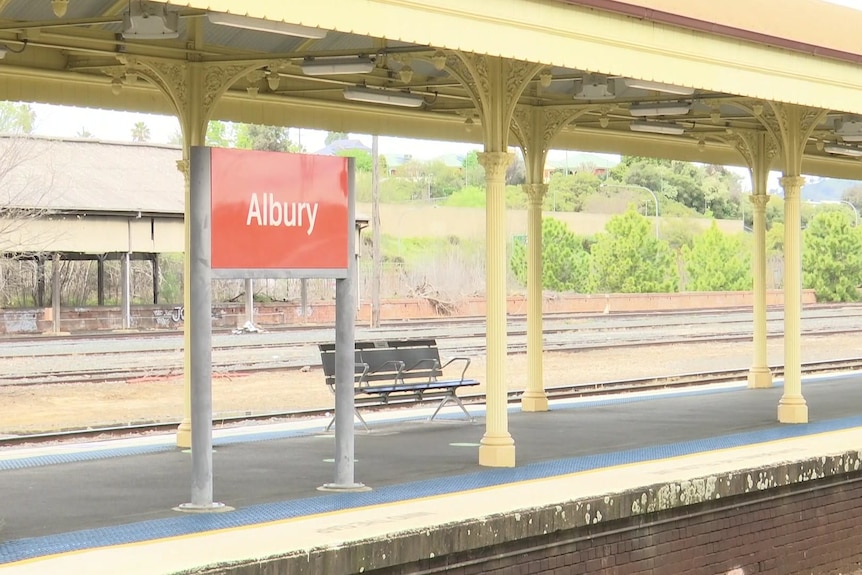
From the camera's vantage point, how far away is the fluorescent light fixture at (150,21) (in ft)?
31.2

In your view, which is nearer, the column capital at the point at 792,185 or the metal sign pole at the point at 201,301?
the metal sign pole at the point at 201,301

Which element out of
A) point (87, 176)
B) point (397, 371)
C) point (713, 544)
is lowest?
point (713, 544)

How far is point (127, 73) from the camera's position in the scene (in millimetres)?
11016

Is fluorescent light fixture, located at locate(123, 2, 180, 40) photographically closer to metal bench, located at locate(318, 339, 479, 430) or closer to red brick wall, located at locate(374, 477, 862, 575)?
metal bench, located at locate(318, 339, 479, 430)

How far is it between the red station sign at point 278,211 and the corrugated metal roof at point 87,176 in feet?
100

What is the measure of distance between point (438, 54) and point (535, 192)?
3.84m

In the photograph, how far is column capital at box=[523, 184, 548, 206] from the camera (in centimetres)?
1358

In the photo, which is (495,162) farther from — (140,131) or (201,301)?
(140,131)

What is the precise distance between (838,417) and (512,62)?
6114 millimetres

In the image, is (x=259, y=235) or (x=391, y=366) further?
(x=391, y=366)

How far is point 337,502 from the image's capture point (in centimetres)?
844

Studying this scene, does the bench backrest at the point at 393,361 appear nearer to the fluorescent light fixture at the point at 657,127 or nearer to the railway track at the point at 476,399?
the railway track at the point at 476,399

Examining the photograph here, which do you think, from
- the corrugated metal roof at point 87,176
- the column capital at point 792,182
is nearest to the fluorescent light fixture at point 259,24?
the column capital at point 792,182

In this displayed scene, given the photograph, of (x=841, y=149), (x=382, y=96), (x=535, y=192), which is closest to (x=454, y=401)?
(x=535, y=192)
